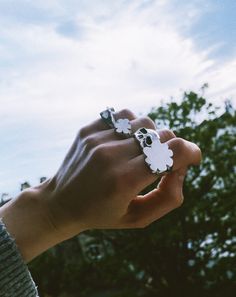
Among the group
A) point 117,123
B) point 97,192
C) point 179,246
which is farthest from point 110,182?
point 179,246

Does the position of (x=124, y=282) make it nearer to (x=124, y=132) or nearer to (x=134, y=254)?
(x=134, y=254)

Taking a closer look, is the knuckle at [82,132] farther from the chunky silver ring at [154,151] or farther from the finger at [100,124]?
the chunky silver ring at [154,151]

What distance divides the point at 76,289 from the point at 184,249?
3366mm

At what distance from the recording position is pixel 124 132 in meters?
0.87

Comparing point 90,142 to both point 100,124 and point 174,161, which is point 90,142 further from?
point 174,161

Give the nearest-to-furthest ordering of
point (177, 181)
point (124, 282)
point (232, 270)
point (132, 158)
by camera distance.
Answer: point (132, 158) < point (177, 181) < point (232, 270) < point (124, 282)

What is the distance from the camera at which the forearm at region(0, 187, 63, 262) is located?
2.99 feet

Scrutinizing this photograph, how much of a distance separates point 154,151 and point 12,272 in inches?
13.2

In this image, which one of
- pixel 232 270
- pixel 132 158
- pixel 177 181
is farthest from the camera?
pixel 232 270

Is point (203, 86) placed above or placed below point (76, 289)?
above

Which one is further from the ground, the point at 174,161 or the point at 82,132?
the point at 82,132

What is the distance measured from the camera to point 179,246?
12469mm

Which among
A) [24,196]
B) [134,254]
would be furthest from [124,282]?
[24,196]

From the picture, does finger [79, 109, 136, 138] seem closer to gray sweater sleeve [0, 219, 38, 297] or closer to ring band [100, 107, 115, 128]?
ring band [100, 107, 115, 128]
